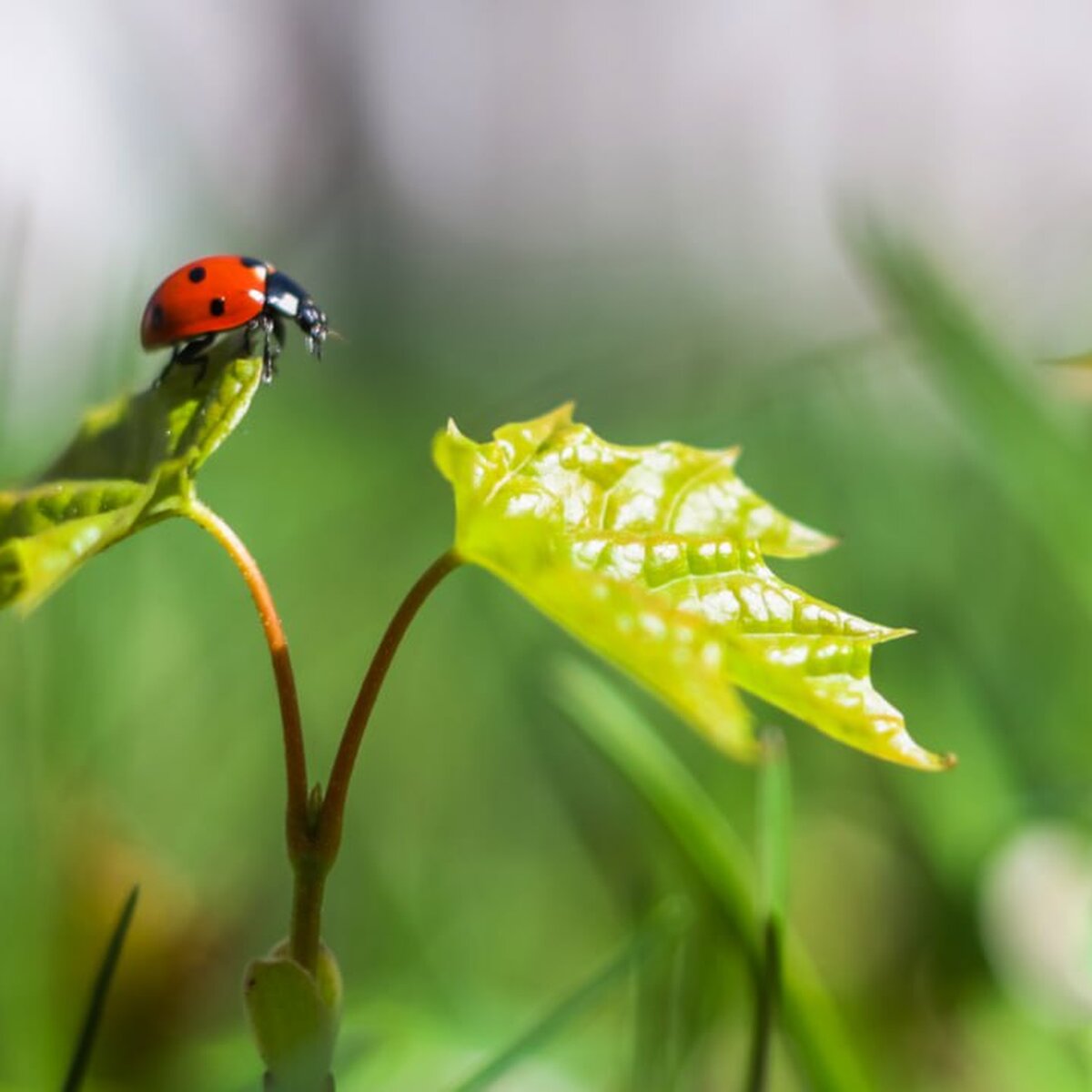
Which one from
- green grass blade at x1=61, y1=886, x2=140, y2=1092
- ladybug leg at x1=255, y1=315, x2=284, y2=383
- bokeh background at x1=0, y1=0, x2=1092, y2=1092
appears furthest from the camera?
Answer: bokeh background at x1=0, y1=0, x2=1092, y2=1092

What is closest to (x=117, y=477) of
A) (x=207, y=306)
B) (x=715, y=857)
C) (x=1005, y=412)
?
(x=207, y=306)

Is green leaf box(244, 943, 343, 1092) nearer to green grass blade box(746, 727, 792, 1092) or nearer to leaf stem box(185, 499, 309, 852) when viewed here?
leaf stem box(185, 499, 309, 852)

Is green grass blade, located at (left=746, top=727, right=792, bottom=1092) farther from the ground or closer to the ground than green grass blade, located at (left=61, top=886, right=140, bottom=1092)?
closer to the ground

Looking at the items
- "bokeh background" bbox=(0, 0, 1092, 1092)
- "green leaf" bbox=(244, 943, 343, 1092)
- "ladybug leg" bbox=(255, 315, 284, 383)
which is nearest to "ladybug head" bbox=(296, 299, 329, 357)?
"ladybug leg" bbox=(255, 315, 284, 383)

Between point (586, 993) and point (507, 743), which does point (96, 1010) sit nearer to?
point (586, 993)

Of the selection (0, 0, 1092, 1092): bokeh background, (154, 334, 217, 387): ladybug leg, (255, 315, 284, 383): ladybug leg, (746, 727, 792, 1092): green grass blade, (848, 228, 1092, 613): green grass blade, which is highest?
(154, 334, 217, 387): ladybug leg

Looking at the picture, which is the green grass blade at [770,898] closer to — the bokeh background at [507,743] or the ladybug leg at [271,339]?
the bokeh background at [507,743]

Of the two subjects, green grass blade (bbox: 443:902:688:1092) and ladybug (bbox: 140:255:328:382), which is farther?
ladybug (bbox: 140:255:328:382)
